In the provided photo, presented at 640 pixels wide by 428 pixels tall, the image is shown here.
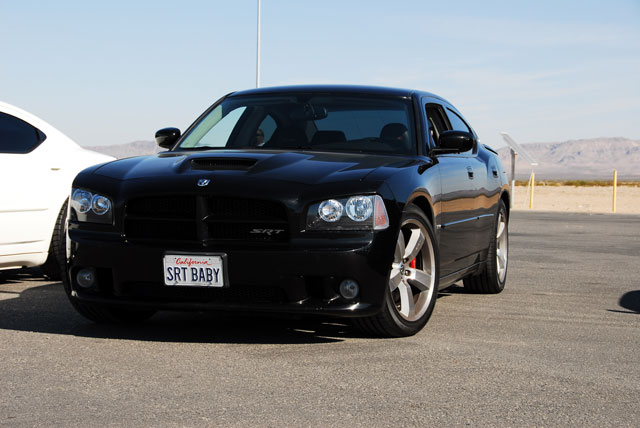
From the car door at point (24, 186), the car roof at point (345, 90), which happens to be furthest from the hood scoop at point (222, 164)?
the car door at point (24, 186)

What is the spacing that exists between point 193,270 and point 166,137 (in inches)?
87.1

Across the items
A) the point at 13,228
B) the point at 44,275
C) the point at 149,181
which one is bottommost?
the point at 44,275

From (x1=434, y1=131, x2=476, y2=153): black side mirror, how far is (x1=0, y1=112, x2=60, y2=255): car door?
3332mm

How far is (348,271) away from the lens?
17.5 ft

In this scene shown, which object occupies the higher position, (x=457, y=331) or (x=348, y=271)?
(x=348, y=271)

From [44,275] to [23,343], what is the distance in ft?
12.4

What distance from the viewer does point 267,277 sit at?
209 inches

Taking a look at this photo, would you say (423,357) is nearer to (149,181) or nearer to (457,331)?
(457,331)

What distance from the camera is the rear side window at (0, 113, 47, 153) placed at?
314 inches

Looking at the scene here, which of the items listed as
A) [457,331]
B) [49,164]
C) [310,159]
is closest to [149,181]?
[310,159]

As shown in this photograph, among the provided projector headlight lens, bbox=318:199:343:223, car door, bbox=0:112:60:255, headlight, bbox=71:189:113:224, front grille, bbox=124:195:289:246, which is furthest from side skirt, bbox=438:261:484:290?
car door, bbox=0:112:60:255

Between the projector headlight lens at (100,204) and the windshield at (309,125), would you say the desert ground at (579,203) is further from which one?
the projector headlight lens at (100,204)

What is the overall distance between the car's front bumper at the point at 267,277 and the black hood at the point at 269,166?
0.43 meters

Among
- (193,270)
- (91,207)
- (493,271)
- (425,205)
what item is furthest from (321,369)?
(493,271)
